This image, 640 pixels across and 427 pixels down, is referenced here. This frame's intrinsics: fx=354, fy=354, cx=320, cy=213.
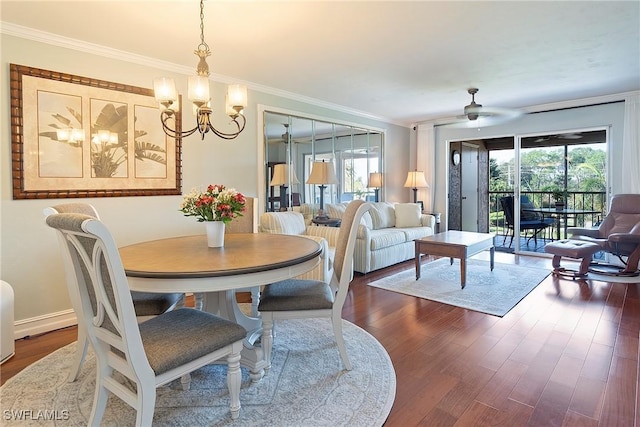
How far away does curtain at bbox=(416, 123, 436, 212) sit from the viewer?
6746 millimetres

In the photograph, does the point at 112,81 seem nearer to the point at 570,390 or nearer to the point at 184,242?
the point at 184,242

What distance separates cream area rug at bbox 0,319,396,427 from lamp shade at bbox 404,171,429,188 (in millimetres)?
4488

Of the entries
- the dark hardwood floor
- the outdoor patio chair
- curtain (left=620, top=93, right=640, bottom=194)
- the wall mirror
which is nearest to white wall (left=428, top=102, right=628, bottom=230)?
curtain (left=620, top=93, right=640, bottom=194)

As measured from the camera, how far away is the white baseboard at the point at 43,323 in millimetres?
2796

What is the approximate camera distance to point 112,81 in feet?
10.5

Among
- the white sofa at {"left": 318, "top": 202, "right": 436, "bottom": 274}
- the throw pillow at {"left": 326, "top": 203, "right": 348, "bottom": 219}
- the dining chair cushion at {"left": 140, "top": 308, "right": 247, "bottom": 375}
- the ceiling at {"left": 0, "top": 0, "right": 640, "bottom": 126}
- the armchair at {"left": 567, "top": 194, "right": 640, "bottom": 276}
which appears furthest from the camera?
the throw pillow at {"left": 326, "top": 203, "right": 348, "bottom": 219}

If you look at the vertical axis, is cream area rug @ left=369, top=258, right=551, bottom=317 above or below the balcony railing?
below

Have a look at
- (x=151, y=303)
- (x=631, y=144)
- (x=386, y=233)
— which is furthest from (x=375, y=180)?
(x=151, y=303)

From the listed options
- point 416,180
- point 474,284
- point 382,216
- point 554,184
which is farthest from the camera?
point 416,180

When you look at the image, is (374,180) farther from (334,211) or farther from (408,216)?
(334,211)

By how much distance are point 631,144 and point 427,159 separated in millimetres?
2953

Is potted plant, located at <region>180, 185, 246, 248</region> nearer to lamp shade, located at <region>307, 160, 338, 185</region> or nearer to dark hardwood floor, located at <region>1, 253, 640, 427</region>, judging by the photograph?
dark hardwood floor, located at <region>1, 253, 640, 427</region>

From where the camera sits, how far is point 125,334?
1359 millimetres

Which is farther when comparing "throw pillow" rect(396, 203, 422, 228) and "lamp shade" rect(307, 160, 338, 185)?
"throw pillow" rect(396, 203, 422, 228)
